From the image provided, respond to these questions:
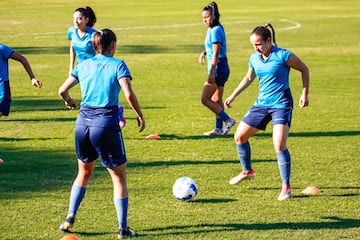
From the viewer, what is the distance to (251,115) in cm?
1041

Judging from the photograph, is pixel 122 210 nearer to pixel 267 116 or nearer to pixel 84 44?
pixel 267 116

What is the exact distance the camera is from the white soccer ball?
31.9ft

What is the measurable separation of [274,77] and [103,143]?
9.18 ft

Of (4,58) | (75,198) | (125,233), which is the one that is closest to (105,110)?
(75,198)

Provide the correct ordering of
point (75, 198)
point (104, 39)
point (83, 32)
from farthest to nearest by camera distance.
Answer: point (83, 32), point (75, 198), point (104, 39)

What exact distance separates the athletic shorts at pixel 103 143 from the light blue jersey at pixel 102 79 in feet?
0.85

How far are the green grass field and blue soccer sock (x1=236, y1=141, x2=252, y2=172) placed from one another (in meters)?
0.23

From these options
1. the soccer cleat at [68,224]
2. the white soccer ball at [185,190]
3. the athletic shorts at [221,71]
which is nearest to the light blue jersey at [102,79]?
the soccer cleat at [68,224]

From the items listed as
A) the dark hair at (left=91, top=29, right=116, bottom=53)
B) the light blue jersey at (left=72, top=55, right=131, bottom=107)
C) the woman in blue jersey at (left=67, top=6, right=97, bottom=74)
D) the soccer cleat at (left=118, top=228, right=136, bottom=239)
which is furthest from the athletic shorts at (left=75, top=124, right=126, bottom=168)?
the woman in blue jersey at (left=67, top=6, right=97, bottom=74)

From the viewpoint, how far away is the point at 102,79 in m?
8.21

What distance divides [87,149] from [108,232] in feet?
3.01

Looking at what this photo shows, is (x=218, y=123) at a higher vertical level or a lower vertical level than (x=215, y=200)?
lower

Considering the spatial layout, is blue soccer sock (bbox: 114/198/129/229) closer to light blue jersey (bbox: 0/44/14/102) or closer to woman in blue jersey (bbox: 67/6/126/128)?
light blue jersey (bbox: 0/44/14/102)

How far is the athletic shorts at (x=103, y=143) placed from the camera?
26.9ft
